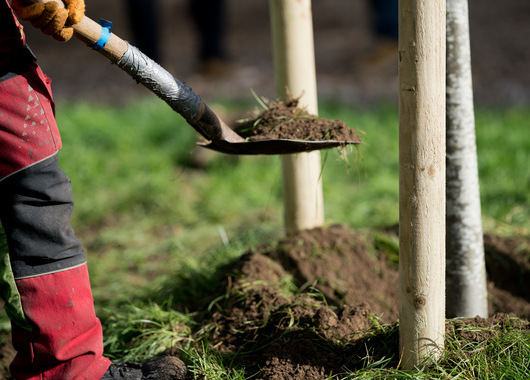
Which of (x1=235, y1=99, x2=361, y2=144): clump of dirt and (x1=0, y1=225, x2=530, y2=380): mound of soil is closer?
(x1=0, y1=225, x2=530, y2=380): mound of soil

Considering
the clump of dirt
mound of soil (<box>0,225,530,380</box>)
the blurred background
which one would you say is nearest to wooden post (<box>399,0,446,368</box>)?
mound of soil (<box>0,225,530,380</box>)

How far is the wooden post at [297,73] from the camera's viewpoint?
2633mm

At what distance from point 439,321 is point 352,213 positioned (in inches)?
86.7

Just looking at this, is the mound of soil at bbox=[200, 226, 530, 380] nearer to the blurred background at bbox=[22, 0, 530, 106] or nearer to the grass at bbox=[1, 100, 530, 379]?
the grass at bbox=[1, 100, 530, 379]

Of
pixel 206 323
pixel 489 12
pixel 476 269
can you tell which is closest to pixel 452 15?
pixel 476 269

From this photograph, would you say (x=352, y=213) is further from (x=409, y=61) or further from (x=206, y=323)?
(x=409, y=61)

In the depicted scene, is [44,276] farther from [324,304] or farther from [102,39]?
[324,304]

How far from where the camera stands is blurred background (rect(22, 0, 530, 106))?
6.74 meters

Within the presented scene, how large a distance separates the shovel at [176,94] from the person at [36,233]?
10 centimetres

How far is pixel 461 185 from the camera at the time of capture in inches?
94.2

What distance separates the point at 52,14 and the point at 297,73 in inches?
46.8

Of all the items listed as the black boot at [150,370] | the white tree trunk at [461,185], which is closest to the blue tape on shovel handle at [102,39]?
the black boot at [150,370]

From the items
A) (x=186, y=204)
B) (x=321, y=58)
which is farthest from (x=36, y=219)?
(x=321, y=58)

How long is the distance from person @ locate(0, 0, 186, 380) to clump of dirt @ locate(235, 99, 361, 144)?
724 mm
